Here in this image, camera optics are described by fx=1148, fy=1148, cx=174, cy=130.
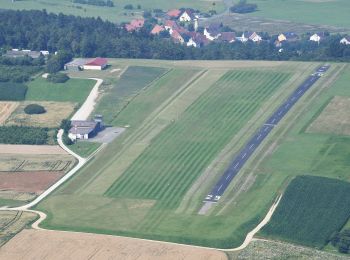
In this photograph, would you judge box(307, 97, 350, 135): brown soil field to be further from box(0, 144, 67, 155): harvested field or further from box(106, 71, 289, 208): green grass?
box(0, 144, 67, 155): harvested field

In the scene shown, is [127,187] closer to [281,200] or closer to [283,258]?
[281,200]

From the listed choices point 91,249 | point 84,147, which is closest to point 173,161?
point 84,147

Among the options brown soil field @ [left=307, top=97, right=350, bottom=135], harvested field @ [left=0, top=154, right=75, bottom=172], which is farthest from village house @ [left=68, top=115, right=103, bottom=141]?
brown soil field @ [left=307, top=97, right=350, bottom=135]

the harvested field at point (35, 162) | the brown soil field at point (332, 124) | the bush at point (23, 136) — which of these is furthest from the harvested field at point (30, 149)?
the brown soil field at point (332, 124)

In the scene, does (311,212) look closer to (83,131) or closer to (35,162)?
(35,162)

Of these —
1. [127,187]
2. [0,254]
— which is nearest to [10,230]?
[0,254]

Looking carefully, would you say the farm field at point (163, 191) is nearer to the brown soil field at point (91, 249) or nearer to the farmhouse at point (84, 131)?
the brown soil field at point (91, 249)
